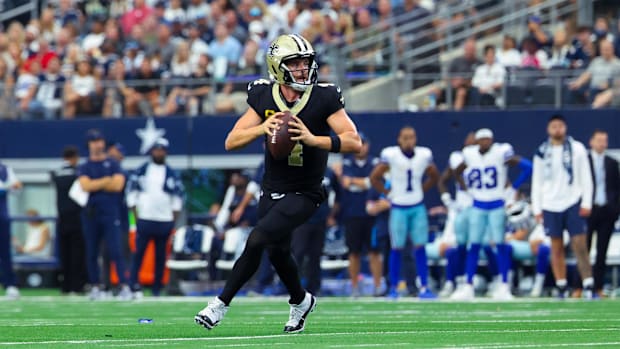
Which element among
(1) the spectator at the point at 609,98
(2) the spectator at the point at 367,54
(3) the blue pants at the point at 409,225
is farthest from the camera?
(2) the spectator at the point at 367,54

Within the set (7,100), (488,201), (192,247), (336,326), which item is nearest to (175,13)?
(7,100)

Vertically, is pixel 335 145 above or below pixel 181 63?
below

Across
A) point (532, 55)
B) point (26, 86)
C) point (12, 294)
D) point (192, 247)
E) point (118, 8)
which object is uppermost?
point (118, 8)

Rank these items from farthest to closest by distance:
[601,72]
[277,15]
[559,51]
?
[277,15]
[559,51]
[601,72]

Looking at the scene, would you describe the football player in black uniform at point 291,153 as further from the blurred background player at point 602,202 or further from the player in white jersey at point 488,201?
the blurred background player at point 602,202

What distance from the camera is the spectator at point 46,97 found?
22781mm

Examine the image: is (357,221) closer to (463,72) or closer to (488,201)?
(488,201)

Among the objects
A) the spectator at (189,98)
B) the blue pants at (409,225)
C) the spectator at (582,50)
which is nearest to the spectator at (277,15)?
the spectator at (189,98)

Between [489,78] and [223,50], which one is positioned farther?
[223,50]

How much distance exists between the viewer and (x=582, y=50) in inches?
783

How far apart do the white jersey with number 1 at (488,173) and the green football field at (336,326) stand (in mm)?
1682

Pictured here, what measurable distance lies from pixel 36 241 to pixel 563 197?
9.47 meters

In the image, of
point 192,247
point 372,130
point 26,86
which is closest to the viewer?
point 192,247

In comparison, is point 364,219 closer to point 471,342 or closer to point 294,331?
point 294,331
